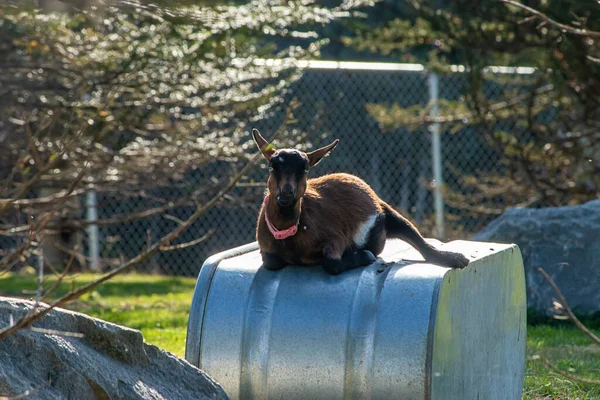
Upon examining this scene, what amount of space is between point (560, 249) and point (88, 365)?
490 centimetres

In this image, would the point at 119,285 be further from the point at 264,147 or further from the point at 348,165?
the point at 264,147

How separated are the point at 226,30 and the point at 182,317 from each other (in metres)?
2.43

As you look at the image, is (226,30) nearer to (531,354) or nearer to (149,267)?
(531,354)

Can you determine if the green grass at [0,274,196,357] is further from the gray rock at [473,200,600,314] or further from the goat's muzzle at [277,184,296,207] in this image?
the gray rock at [473,200,600,314]

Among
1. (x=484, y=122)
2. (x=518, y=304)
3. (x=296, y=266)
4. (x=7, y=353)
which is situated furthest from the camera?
(x=484, y=122)

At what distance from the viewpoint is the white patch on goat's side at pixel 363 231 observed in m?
4.41

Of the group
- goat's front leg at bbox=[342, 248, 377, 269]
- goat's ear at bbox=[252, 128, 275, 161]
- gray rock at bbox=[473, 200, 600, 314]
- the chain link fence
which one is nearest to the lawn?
gray rock at bbox=[473, 200, 600, 314]

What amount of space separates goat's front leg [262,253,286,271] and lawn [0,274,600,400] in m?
0.97

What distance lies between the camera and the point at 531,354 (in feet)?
19.7

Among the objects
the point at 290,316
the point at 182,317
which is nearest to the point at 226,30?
the point at 182,317

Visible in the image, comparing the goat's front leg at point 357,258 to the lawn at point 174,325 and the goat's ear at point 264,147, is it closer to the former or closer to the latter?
the goat's ear at point 264,147

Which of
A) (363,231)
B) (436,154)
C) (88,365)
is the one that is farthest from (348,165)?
(88,365)

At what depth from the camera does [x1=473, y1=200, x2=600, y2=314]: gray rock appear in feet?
23.8

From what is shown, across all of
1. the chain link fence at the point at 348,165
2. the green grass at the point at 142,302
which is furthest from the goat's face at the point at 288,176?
the chain link fence at the point at 348,165
